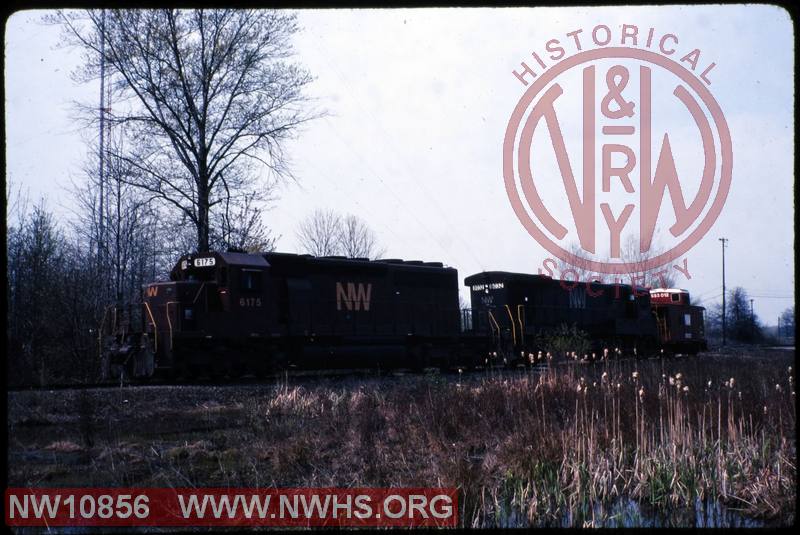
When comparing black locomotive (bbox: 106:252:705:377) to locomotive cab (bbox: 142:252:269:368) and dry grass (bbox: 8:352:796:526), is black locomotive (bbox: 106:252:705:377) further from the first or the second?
dry grass (bbox: 8:352:796:526)

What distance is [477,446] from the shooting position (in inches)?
359

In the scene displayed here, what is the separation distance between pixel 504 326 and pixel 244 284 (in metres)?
10.1

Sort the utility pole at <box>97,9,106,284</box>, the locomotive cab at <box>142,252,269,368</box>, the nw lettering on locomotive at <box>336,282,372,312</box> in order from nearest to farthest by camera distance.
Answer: the locomotive cab at <box>142,252,269,368</box>
the nw lettering on locomotive at <box>336,282,372,312</box>
the utility pole at <box>97,9,106,284</box>

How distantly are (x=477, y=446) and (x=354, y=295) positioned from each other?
11474 millimetres

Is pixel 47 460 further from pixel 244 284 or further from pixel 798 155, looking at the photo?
pixel 244 284

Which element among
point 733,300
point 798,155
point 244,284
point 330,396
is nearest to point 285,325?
point 244,284

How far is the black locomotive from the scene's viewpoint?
17094 mm

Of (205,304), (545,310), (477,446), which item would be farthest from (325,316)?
(477,446)

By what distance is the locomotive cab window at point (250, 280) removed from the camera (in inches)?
703

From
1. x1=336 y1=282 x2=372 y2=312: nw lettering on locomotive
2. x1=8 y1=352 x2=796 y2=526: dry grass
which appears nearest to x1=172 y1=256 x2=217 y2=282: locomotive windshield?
x1=336 y1=282 x2=372 y2=312: nw lettering on locomotive
